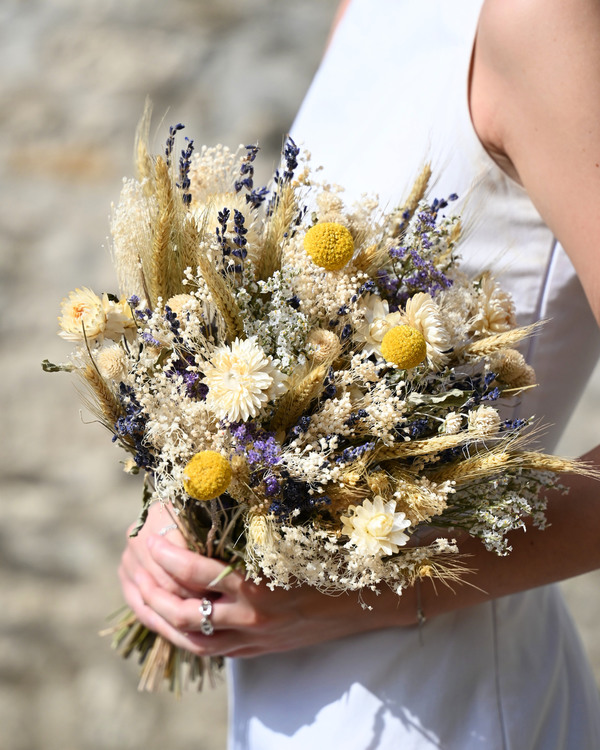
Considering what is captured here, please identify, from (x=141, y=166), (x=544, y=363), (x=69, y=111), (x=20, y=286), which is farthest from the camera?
(x=69, y=111)

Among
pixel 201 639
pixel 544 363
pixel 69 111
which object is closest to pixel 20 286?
pixel 69 111

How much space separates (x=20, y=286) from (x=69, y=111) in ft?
3.23

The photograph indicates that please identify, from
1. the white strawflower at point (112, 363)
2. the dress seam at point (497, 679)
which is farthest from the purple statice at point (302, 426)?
the dress seam at point (497, 679)

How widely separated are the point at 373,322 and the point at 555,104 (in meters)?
0.31

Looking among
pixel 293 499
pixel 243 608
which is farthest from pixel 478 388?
pixel 243 608

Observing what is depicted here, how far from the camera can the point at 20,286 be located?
339 cm

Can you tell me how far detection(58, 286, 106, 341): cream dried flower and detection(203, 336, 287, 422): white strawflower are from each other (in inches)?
6.2

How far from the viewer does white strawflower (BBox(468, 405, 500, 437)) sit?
0.74 m

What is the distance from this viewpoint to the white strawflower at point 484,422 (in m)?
0.74

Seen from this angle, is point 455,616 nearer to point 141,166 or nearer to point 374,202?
point 374,202

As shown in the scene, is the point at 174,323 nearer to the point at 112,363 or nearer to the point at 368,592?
the point at 112,363

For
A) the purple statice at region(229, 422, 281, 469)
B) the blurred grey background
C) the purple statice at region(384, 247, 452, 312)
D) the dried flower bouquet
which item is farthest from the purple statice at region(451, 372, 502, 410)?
the blurred grey background

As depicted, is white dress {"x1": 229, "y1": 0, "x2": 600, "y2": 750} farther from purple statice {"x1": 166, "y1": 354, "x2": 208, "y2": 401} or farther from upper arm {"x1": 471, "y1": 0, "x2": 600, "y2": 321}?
purple statice {"x1": 166, "y1": 354, "x2": 208, "y2": 401}

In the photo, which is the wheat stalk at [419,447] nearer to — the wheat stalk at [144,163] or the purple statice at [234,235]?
the purple statice at [234,235]
